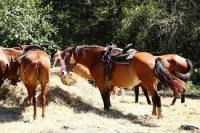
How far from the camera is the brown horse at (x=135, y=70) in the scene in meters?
10.7

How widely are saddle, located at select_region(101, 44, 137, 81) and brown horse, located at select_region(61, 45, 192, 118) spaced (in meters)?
0.10

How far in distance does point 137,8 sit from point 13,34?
6374 millimetres

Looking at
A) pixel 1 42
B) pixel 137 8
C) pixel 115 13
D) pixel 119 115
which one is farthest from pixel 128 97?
pixel 115 13

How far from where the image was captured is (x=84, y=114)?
11.0 metres

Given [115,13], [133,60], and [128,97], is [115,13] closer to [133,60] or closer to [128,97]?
[128,97]

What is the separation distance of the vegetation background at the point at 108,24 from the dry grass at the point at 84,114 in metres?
3.29

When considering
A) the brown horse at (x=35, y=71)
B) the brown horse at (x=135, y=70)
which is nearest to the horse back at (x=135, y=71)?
the brown horse at (x=135, y=70)

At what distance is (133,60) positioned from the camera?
11.2 m

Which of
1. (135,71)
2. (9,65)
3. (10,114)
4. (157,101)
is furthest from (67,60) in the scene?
(157,101)

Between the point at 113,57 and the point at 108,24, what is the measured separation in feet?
32.2

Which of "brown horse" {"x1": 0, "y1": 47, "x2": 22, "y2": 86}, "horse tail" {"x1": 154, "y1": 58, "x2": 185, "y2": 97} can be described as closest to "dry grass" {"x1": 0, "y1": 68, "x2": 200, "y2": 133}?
"brown horse" {"x1": 0, "y1": 47, "x2": 22, "y2": 86}

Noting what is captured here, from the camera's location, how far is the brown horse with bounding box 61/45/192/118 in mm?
10672

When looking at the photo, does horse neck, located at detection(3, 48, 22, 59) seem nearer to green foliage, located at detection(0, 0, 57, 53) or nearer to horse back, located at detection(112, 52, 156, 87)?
horse back, located at detection(112, 52, 156, 87)

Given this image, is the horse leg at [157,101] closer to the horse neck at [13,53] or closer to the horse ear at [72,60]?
the horse ear at [72,60]
